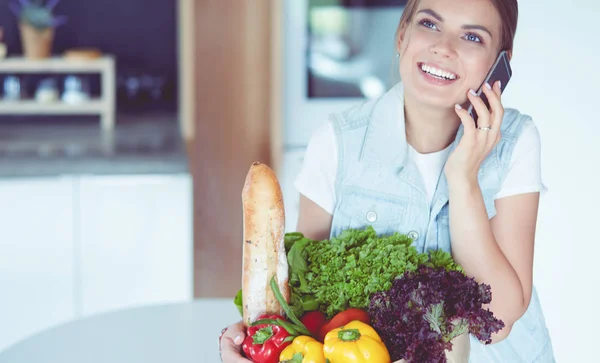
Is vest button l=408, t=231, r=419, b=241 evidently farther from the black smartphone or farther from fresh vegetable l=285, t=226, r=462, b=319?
the black smartphone

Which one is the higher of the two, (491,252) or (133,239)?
(491,252)

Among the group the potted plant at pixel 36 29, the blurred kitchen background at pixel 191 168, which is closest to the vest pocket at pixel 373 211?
the blurred kitchen background at pixel 191 168

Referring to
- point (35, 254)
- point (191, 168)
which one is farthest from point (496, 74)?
point (35, 254)

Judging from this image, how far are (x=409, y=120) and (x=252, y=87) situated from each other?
1.42 metres

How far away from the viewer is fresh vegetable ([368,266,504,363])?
0.95 m

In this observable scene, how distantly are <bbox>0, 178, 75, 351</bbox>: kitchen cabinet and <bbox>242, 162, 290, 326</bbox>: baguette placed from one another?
5.35 ft

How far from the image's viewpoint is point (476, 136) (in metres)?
1.16

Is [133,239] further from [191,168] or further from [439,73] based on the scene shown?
[439,73]

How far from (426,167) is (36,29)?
2.26m

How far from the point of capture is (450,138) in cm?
134

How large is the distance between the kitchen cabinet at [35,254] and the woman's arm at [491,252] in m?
1.72

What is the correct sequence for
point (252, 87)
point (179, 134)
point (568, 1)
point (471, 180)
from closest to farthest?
point (471, 180) < point (568, 1) < point (252, 87) < point (179, 134)

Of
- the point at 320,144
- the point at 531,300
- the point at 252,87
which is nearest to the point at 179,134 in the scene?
the point at 252,87

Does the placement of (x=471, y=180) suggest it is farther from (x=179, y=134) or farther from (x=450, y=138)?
(x=179, y=134)
